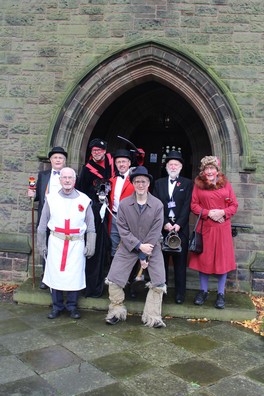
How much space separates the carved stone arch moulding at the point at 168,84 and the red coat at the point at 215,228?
1203mm

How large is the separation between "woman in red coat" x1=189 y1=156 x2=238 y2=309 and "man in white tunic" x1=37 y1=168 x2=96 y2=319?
1445 mm

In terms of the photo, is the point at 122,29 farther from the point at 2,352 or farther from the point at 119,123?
the point at 2,352

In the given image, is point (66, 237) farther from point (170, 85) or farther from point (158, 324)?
point (170, 85)

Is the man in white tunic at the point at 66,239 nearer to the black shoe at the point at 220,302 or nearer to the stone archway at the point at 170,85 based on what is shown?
the black shoe at the point at 220,302

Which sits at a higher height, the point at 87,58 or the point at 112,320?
the point at 87,58

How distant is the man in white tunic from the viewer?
17.2ft

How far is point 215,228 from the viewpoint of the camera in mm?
5578

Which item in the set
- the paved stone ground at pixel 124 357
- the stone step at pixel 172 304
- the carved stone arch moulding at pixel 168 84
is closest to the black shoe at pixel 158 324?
the paved stone ground at pixel 124 357

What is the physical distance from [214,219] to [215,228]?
0.46ft

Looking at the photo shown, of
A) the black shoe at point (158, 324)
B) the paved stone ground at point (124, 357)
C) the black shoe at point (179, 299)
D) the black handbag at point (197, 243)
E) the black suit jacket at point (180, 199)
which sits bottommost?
the paved stone ground at point (124, 357)

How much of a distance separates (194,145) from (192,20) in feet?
10.7

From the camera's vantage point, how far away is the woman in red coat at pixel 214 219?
552cm

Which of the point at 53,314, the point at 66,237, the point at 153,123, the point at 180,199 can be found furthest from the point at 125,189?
the point at 153,123

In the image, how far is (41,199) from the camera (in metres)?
6.09
